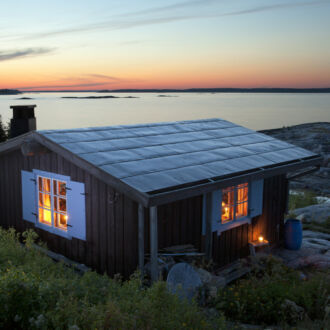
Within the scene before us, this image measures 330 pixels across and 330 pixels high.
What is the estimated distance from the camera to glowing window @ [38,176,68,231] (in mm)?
8695

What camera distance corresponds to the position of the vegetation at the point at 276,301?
6.55 m

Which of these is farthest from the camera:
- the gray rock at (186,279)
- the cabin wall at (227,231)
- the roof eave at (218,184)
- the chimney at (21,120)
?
the chimney at (21,120)

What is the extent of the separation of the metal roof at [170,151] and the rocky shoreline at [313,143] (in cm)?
707

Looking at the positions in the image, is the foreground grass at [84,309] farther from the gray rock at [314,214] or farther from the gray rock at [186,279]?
the gray rock at [314,214]

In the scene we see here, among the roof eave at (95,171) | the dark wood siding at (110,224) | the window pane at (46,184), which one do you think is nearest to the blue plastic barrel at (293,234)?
the dark wood siding at (110,224)

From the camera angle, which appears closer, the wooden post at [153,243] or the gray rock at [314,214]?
the wooden post at [153,243]

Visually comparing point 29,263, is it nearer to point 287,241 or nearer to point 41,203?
point 41,203

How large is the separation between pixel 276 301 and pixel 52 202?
203 inches

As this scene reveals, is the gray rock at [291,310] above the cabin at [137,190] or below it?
below

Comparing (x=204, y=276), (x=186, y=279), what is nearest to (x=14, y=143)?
(x=186, y=279)

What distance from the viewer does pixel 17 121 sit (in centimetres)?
1065

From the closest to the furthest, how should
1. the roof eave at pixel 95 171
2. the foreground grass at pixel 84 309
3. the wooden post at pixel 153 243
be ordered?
the foreground grass at pixel 84 309 → the roof eave at pixel 95 171 → the wooden post at pixel 153 243

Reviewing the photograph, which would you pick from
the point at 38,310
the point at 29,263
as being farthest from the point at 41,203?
the point at 38,310

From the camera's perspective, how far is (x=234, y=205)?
30.7ft
